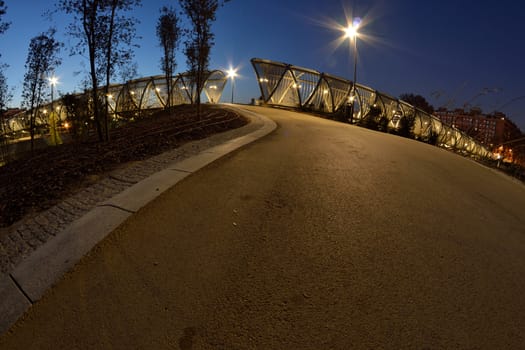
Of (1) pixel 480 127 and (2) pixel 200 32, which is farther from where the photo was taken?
(1) pixel 480 127

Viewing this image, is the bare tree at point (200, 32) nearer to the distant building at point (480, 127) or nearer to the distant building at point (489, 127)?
the distant building at point (489, 127)

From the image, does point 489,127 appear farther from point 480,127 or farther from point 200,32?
point 200,32

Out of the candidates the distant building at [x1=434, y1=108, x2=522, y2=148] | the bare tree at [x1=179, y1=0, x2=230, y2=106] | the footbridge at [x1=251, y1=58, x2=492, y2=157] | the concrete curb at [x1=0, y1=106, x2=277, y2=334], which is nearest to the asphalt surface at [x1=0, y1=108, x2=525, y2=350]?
the concrete curb at [x1=0, y1=106, x2=277, y2=334]

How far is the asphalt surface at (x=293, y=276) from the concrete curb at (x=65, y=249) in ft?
0.45

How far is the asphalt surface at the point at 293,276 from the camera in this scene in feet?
6.17

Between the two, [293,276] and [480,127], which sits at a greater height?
[480,127]

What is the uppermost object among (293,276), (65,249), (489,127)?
(489,127)

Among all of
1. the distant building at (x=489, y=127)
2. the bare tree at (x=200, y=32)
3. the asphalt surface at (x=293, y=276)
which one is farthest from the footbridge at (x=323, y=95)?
the asphalt surface at (x=293, y=276)

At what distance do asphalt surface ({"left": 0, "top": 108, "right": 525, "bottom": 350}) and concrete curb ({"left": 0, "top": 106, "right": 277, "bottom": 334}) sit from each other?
139mm

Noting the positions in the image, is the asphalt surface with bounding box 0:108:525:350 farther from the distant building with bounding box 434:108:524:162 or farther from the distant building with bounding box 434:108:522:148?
the distant building with bounding box 434:108:522:148

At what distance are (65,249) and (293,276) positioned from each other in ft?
8.23

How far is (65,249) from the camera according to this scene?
9.34 ft

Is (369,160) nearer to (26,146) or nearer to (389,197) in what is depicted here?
(389,197)

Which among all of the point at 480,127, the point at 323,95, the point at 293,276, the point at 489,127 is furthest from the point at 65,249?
the point at 489,127
